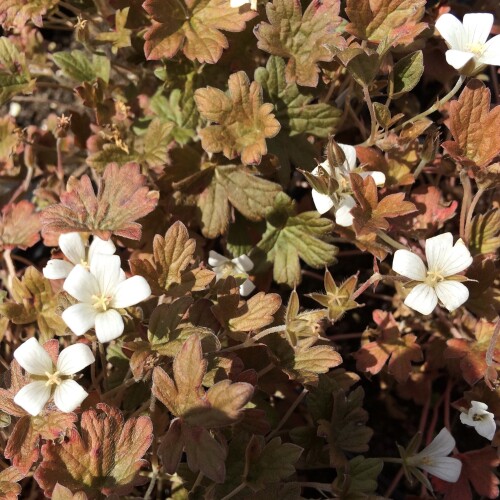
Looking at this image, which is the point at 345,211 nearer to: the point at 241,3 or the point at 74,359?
the point at 241,3

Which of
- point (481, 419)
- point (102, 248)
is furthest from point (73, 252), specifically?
point (481, 419)

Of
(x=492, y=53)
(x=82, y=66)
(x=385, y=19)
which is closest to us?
(x=492, y=53)

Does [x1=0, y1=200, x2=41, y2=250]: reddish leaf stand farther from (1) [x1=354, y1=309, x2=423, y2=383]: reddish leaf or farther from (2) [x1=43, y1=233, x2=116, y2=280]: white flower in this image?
(1) [x1=354, y1=309, x2=423, y2=383]: reddish leaf

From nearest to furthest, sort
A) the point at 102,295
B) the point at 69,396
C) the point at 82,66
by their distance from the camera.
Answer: the point at 69,396 < the point at 102,295 < the point at 82,66

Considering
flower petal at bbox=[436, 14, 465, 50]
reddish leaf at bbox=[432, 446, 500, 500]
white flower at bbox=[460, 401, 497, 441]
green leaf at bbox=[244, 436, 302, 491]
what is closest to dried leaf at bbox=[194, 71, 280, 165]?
flower petal at bbox=[436, 14, 465, 50]

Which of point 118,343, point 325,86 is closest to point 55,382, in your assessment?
point 118,343

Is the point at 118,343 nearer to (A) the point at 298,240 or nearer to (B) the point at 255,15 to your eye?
(A) the point at 298,240
